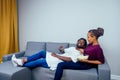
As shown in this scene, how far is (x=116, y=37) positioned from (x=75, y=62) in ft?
3.86

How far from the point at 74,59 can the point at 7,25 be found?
86.0 inches

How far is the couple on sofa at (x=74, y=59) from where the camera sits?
262cm

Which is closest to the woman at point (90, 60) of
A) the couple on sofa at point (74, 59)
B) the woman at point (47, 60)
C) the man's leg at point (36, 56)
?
Result: the couple on sofa at point (74, 59)

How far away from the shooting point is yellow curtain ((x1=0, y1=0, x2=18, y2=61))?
12.9ft

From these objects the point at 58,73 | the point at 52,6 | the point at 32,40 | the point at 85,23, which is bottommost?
the point at 58,73

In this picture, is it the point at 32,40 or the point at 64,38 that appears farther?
the point at 32,40

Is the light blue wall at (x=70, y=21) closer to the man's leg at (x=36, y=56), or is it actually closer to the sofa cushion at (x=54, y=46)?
the sofa cushion at (x=54, y=46)

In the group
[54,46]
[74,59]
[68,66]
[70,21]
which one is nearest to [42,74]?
[68,66]

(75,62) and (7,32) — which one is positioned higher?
(7,32)

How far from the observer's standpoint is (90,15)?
11.2 ft

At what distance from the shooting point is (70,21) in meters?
3.63

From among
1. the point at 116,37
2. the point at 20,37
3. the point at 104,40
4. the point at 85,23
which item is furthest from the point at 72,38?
the point at 20,37

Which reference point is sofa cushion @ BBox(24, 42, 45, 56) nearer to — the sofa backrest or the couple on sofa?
the sofa backrest

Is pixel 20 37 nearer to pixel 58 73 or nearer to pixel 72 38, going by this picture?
pixel 72 38
